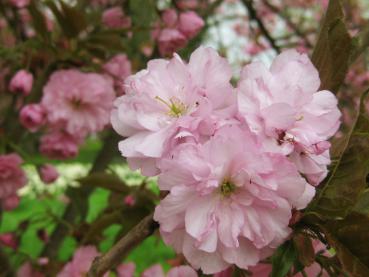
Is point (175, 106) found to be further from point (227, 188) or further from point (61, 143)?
point (61, 143)

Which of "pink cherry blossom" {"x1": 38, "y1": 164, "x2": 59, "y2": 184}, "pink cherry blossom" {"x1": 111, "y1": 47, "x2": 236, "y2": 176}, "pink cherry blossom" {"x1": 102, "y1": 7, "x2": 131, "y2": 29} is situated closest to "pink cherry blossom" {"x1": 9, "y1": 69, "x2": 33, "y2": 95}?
"pink cherry blossom" {"x1": 38, "y1": 164, "x2": 59, "y2": 184}

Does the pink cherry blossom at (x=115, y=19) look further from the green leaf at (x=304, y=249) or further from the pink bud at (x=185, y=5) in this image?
the green leaf at (x=304, y=249)

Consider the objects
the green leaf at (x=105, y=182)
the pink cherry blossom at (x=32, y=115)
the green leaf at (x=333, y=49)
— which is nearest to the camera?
the green leaf at (x=333, y=49)

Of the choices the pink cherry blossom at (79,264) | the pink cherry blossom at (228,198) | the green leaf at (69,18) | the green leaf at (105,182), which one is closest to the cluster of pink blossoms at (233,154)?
the pink cherry blossom at (228,198)

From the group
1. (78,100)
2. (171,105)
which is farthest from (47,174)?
(171,105)

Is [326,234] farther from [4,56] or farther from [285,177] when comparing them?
[4,56]

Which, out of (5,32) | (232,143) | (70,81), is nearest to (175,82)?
(232,143)

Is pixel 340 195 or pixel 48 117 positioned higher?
pixel 340 195

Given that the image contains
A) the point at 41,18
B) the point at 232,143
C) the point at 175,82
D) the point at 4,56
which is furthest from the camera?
the point at 4,56
